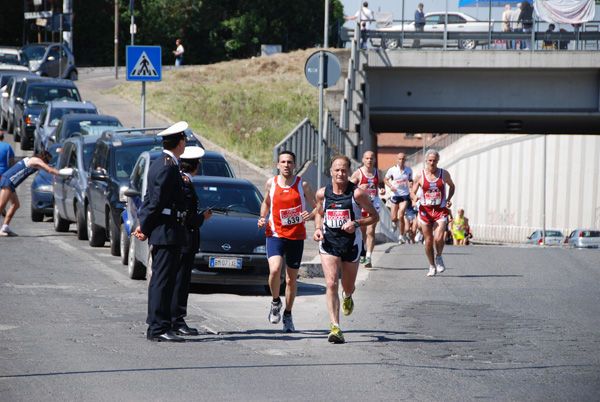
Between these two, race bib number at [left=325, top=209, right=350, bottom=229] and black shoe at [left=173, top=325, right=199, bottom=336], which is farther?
race bib number at [left=325, top=209, right=350, bottom=229]

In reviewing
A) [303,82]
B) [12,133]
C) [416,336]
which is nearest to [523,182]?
[303,82]

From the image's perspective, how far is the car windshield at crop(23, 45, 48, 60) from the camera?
46.3 m

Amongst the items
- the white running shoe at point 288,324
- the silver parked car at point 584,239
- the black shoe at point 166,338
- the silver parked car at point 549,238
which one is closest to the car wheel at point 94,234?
the white running shoe at point 288,324

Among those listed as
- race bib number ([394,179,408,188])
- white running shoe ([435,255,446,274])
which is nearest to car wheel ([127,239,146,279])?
white running shoe ([435,255,446,274])

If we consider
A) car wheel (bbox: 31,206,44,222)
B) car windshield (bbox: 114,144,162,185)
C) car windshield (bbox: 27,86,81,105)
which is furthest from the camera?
car windshield (bbox: 27,86,81,105)

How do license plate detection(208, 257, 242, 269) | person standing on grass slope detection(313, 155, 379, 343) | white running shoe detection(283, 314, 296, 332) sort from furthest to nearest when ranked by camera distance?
license plate detection(208, 257, 242, 269) < white running shoe detection(283, 314, 296, 332) < person standing on grass slope detection(313, 155, 379, 343)

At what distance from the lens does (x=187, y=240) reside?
891 centimetres

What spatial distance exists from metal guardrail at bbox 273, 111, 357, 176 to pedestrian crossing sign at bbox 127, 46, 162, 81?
126 inches

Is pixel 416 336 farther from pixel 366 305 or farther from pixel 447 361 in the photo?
pixel 366 305

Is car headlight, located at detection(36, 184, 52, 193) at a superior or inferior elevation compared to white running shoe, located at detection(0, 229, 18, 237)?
superior

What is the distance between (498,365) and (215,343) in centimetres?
248

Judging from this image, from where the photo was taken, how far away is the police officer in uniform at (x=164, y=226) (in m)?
8.55

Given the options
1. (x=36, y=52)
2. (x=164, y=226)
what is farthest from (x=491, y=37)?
(x=164, y=226)

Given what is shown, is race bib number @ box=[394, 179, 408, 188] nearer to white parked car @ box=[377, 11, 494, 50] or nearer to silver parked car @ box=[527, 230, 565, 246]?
white parked car @ box=[377, 11, 494, 50]
